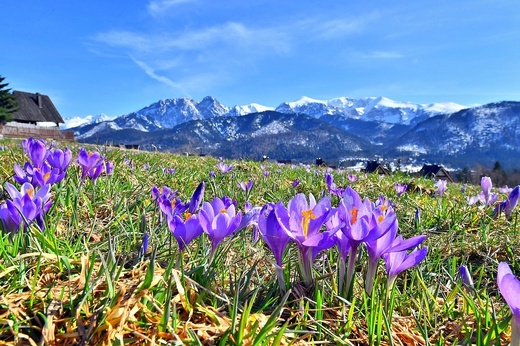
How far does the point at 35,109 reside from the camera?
60156mm

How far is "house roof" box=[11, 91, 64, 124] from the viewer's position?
2267 inches

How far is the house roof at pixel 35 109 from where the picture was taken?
189 feet

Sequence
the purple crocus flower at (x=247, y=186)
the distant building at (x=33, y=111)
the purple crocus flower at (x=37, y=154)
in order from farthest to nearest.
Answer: the distant building at (x=33, y=111), the purple crocus flower at (x=247, y=186), the purple crocus flower at (x=37, y=154)

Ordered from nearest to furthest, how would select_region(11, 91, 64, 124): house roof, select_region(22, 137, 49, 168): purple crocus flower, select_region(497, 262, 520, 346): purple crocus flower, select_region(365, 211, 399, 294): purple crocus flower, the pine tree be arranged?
select_region(497, 262, 520, 346): purple crocus flower → select_region(365, 211, 399, 294): purple crocus flower → select_region(22, 137, 49, 168): purple crocus flower → the pine tree → select_region(11, 91, 64, 124): house roof

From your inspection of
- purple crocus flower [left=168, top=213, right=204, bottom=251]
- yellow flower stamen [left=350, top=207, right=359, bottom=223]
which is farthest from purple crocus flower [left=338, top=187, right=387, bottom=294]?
purple crocus flower [left=168, top=213, right=204, bottom=251]

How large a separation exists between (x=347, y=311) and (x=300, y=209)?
0.34m

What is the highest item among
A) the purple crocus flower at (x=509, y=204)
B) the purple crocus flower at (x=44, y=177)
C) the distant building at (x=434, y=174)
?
the purple crocus flower at (x=44, y=177)

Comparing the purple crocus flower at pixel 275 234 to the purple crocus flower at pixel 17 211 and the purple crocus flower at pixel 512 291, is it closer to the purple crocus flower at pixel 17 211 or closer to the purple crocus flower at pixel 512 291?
the purple crocus flower at pixel 512 291

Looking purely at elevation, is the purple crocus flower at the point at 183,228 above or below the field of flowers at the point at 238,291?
above

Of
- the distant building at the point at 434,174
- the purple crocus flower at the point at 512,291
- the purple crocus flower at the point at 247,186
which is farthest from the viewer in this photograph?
the distant building at the point at 434,174

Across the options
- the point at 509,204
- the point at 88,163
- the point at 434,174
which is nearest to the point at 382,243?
the point at 88,163

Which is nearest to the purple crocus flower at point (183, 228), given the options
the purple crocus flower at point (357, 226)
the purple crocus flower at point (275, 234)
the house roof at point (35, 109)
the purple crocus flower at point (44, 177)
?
the purple crocus flower at point (275, 234)

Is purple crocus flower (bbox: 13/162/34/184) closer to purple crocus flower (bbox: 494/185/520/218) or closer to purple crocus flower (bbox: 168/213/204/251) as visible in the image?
purple crocus flower (bbox: 168/213/204/251)

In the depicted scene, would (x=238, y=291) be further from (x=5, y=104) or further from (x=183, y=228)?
(x=5, y=104)
